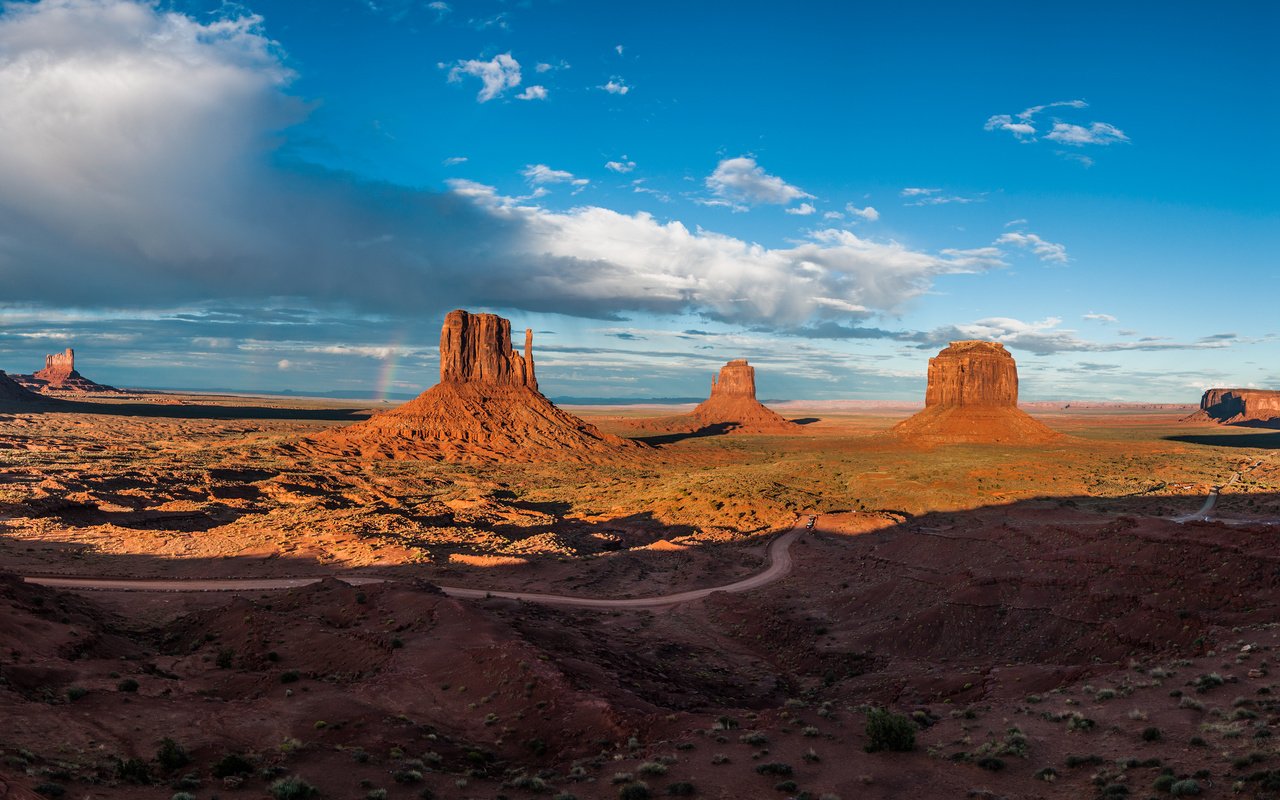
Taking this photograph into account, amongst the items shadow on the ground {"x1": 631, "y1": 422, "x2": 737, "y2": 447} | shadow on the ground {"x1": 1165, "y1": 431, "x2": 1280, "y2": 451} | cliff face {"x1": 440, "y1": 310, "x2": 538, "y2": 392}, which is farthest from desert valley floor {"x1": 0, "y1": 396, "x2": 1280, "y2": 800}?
shadow on the ground {"x1": 1165, "y1": 431, "x2": 1280, "y2": 451}

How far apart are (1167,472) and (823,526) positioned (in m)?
56.5

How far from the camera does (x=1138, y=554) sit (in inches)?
1222

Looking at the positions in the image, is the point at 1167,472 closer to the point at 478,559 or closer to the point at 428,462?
the point at 478,559

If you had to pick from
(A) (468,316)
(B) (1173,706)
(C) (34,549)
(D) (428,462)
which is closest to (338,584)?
(C) (34,549)

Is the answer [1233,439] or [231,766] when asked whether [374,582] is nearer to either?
[231,766]

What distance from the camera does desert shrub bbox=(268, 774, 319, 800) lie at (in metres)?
13.8

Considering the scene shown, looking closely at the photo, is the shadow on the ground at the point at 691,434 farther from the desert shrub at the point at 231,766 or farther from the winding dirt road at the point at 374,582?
the desert shrub at the point at 231,766

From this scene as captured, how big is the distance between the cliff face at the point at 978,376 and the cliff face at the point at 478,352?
281ft

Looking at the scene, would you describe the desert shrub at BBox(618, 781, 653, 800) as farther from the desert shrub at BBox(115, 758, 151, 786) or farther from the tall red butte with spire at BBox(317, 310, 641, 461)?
the tall red butte with spire at BBox(317, 310, 641, 461)

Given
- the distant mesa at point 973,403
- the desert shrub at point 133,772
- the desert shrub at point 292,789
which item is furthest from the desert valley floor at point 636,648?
the distant mesa at point 973,403

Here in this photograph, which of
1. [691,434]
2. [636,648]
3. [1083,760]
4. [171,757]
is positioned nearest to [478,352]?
[691,434]

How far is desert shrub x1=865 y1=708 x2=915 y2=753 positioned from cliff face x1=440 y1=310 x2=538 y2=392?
108542 millimetres

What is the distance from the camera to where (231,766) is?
50.6 ft

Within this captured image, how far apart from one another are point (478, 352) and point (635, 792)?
11035 centimetres
